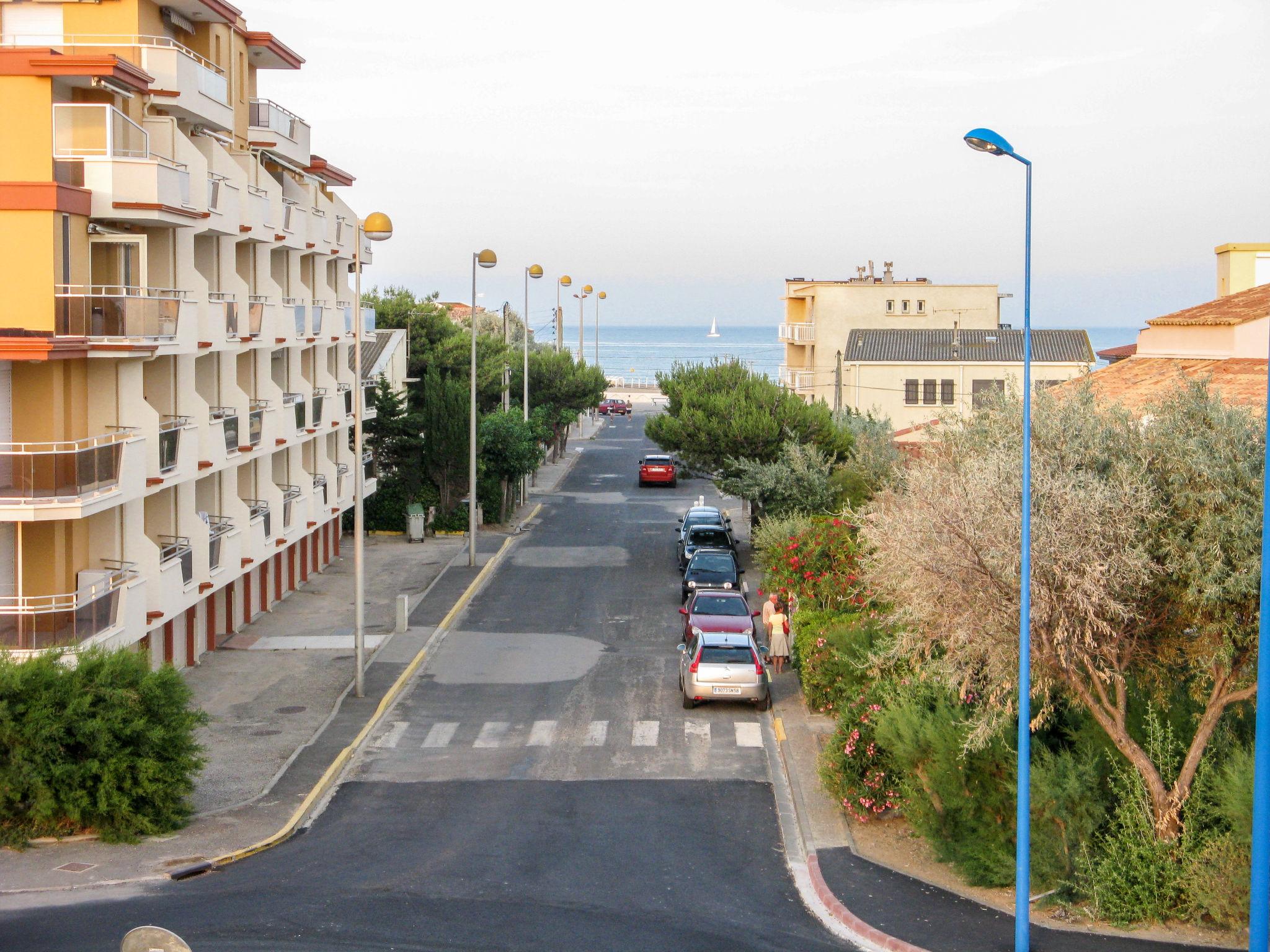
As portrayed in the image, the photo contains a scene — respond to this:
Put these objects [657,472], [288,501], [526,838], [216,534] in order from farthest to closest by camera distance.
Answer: [657,472], [288,501], [216,534], [526,838]

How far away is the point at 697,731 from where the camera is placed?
23109mm

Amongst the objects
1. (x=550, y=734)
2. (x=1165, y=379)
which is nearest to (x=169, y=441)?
(x=550, y=734)

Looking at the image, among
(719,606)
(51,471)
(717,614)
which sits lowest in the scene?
(717,614)

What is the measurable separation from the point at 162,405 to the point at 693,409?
19.6m

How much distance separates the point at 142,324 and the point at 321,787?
8.27 meters

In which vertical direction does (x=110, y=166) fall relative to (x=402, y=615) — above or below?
above

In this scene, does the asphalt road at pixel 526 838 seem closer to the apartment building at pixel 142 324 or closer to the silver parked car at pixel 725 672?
the silver parked car at pixel 725 672

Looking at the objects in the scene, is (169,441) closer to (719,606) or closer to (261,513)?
(261,513)

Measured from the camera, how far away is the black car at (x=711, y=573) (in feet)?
112

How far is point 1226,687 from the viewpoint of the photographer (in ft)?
45.4

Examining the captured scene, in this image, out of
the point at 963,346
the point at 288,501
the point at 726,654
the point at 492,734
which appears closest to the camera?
the point at 492,734

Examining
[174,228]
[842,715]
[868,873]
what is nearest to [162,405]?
[174,228]

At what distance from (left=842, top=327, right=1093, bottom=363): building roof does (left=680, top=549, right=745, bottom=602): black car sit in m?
28.9

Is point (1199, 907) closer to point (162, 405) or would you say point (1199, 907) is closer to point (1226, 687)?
point (1226, 687)
